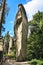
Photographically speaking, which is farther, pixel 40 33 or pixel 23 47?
pixel 40 33

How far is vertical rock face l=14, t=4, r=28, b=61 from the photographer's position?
553 inches

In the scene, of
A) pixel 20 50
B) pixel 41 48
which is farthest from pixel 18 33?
pixel 41 48

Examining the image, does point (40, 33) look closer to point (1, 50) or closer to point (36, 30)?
point (36, 30)

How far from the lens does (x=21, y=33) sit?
14.5 metres

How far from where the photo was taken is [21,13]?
15133mm

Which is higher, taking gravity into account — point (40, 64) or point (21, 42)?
point (21, 42)

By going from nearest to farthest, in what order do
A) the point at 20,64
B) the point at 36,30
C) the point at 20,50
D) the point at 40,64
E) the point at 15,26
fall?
the point at 40,64
the point at 20,64
the point at 20,50
the point at 15,26
the point at 36,30

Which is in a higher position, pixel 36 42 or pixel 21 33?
pixel 21 33

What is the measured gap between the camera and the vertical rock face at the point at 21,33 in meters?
14.1

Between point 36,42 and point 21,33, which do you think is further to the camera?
point 36,42

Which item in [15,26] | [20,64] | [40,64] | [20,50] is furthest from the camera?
[15,26]

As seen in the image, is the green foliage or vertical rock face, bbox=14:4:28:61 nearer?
vertical rock face, bbox=14:4:28:61

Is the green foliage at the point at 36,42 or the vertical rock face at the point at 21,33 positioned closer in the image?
the vertical rock face at the point at 21,33

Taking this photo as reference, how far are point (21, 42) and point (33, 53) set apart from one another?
4.62 m
